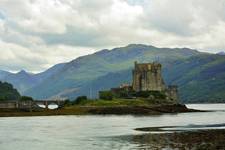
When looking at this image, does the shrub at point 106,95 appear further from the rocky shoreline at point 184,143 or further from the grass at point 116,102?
the rocky shoreline at point 184,143

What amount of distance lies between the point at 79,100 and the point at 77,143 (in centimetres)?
12285

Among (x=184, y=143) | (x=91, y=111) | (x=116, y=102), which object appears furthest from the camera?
(x=116, y=102)

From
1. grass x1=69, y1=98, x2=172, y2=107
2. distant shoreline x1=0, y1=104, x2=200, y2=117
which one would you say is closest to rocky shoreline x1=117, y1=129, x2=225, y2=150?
distant shoreline x1=0, y1=104, x2=200, y2=117

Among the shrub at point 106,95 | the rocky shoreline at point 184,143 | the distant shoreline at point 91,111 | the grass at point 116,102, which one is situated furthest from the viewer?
the shrub at point 106,95

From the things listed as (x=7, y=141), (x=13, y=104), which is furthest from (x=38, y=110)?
(x=7, y=141)

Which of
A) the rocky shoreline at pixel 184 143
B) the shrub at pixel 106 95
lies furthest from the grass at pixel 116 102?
the rocky shoreline at pixel 184 143

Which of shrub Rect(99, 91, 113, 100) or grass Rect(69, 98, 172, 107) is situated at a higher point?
shrub Rect(99, 91, 113, 100)

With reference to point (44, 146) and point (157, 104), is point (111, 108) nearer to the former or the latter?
point (157, 104)

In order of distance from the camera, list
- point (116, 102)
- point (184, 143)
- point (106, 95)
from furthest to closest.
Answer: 1. point (106, 95)
2. point (116, 102)
3. point (184, 143)

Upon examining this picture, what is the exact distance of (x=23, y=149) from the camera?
61.7 m

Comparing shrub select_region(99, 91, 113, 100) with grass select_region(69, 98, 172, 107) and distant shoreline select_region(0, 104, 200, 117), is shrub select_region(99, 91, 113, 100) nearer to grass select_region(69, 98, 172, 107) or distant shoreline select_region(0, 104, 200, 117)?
grass select_region(69, 98, 172, 107)

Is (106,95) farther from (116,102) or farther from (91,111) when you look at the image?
(91,111)

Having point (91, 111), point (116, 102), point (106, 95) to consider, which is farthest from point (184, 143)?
point (106, 95)

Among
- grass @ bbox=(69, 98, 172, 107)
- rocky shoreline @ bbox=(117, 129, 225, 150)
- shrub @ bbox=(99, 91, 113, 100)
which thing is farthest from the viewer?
shrub @ bbox=(99, 91, 113, 100)
